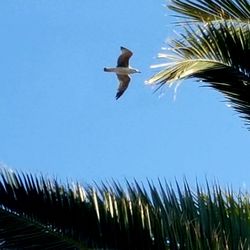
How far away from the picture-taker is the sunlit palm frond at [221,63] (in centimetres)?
542

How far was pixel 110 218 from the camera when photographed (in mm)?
4098

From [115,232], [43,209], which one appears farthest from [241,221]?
[43,209]

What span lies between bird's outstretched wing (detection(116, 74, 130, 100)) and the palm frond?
7.92ft

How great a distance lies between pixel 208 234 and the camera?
4008mm

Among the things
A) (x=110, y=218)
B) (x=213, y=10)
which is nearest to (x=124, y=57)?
(x=213, y=10)

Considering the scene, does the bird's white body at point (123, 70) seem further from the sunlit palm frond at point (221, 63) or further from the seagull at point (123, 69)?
the sunlit palm frond at point (221, 63)

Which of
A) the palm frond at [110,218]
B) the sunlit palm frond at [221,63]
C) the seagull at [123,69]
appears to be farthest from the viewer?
the seagull at [123,69]

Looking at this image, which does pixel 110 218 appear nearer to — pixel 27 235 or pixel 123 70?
pixel 27 235

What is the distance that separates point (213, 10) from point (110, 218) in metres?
2.20

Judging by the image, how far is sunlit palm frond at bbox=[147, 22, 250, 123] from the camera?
17.8 feet

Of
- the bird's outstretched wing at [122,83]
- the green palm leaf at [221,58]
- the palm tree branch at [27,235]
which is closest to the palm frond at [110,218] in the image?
the palm tree branch at [27,235]

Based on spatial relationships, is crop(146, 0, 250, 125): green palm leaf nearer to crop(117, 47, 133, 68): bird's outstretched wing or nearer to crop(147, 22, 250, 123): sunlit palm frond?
crop(147, 22, 250, 123): sunlit palm frond

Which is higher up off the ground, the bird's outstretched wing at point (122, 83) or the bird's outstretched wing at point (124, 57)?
the bird's outstretched wing at point (124, 57)

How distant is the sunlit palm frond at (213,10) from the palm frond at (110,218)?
1696 millimetres
